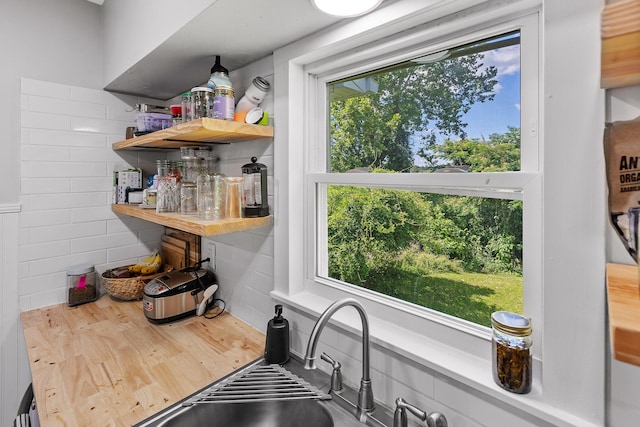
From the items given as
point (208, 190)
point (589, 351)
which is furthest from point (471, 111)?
point (208, 190)

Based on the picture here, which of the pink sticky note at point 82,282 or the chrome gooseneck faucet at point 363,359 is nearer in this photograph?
the chrome gooseneck faucet at point 363,359

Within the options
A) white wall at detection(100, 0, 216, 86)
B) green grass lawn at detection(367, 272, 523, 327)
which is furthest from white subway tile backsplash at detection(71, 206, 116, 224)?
green grass lawn at detection(367, 272, 523, 327)

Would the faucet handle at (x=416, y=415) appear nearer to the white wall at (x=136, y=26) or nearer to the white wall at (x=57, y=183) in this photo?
the white wall at (x=57, y=183)

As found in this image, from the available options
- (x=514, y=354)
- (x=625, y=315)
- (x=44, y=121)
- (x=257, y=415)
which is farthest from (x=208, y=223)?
(x=44, y=121)

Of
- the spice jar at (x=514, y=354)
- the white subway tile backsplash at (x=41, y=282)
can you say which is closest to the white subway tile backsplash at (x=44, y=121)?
the white subway tile backsplash at (x=41, y=282)

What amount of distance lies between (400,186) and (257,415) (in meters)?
0.89

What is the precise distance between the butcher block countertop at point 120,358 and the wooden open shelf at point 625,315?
1120 mm

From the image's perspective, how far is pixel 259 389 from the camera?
3.49 ft

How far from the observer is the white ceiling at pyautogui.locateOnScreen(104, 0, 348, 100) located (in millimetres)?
984

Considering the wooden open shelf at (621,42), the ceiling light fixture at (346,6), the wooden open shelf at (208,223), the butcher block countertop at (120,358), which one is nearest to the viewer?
the wooden open shelf at (621,42)

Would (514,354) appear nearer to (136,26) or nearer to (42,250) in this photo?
(136,26)

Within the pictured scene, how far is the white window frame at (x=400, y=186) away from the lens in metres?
0.76

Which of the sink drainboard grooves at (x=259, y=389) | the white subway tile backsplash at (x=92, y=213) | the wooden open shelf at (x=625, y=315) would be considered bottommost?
the sink drainboard grooves at (x=259, y=389)

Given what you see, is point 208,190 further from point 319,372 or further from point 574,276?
point 574,276
